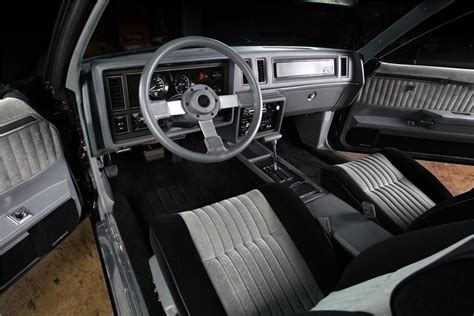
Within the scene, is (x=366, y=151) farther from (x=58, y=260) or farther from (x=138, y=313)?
(x=58, y=260)

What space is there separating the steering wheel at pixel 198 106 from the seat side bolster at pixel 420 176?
0.98 metres

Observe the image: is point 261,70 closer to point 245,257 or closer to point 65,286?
point 245,257

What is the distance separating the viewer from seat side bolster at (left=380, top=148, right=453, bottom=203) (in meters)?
1.59

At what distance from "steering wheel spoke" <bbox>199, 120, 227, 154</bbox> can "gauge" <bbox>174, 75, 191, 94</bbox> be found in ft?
0.92

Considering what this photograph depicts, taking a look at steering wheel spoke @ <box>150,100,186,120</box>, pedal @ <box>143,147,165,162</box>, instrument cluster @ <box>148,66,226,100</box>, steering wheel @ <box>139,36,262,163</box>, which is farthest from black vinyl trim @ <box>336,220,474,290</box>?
pedal @ <box>143,147,165,162</box>

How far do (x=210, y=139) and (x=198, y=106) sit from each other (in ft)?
0.47

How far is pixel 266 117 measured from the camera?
1.90 meters

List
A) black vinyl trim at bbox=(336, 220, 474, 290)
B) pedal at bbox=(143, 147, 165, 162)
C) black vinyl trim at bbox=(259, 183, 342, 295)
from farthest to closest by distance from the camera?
pedal at bbox=(143, 147, 165, 162) → black vinyl trim at bbox=(259, 183, 342, 295) → black vinyl trim at bbox=(336, 220, 474, 290)

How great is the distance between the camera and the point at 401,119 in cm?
233

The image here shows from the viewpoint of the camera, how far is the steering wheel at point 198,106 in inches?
43.7

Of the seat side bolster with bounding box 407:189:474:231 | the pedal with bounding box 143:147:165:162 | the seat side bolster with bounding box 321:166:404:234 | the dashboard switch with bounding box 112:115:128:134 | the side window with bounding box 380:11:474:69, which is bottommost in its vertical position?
the pedal with bounding box 143:147:165:162

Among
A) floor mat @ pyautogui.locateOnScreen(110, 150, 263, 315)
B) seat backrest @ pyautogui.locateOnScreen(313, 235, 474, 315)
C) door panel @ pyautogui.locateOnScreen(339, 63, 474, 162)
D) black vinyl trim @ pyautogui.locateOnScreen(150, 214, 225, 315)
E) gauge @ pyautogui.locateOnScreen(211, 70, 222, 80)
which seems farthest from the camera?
door panel @ pyautogui.locateOnScreen(339, 63, 474, 162)

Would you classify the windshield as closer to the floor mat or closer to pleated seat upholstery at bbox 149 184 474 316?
the floor mat

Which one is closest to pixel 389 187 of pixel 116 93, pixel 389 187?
pixel 389 187
